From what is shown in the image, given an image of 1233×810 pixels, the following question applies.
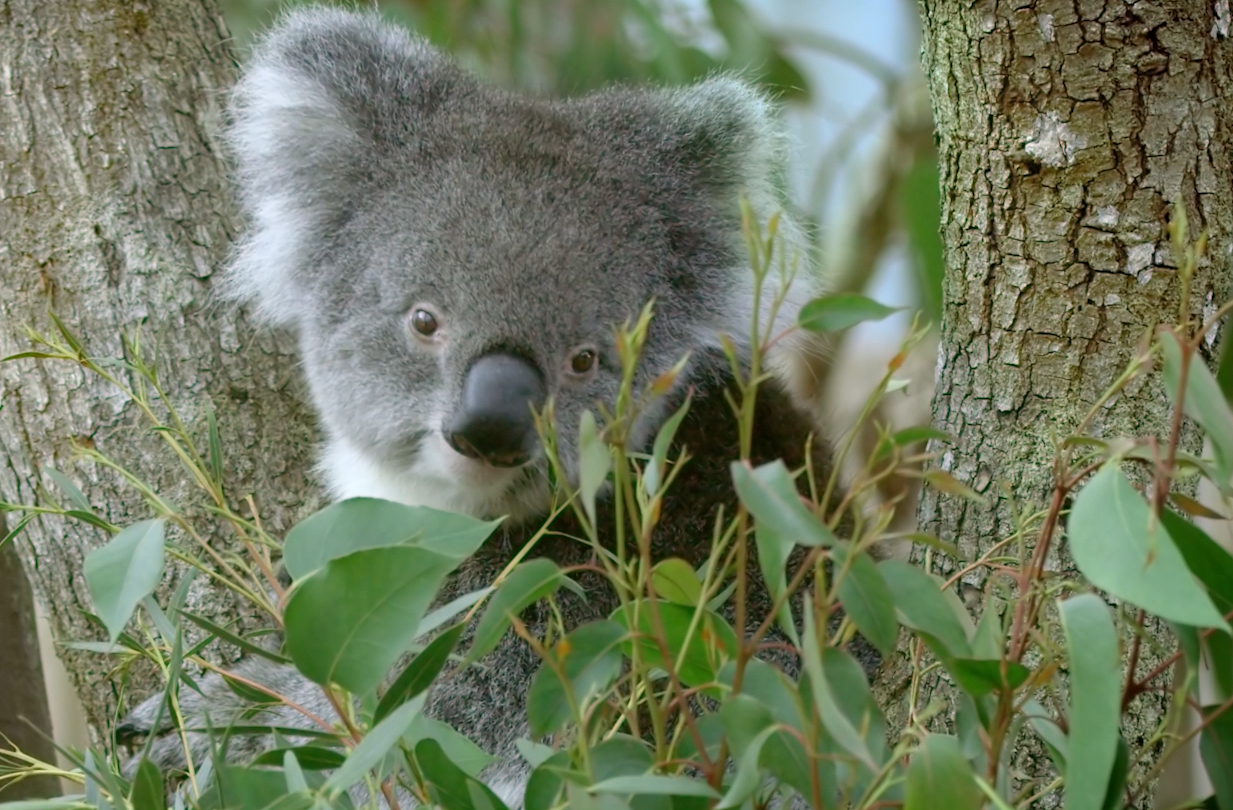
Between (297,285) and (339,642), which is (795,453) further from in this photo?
(339,642)

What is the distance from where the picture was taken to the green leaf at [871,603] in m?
0.95

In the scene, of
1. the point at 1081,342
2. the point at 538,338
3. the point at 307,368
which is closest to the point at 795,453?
the point at 538,338

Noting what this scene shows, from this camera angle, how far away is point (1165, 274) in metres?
1.51

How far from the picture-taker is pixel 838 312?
100 centimetres

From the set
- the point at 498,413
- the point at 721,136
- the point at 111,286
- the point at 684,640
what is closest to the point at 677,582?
the point at 684,640

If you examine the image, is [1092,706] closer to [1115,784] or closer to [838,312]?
[1115,784]

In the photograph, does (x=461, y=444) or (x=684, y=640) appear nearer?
(x=684, y=640)

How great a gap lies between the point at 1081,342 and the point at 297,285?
132 cm

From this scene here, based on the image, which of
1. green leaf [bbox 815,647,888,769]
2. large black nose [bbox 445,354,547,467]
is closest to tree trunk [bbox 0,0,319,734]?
large black nose [bbox 445,354,547,467]

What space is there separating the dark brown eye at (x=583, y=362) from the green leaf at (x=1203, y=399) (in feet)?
3.63

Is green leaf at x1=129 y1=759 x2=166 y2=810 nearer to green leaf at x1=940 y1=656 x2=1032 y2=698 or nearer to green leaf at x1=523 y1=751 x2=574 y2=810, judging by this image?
green leaf at x1=523 y1=751 x2=574 y2=810

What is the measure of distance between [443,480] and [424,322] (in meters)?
0.27

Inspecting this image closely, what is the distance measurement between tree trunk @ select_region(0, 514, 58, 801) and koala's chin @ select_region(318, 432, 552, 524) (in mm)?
676

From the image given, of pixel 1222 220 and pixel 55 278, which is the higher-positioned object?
pixel 55 278
